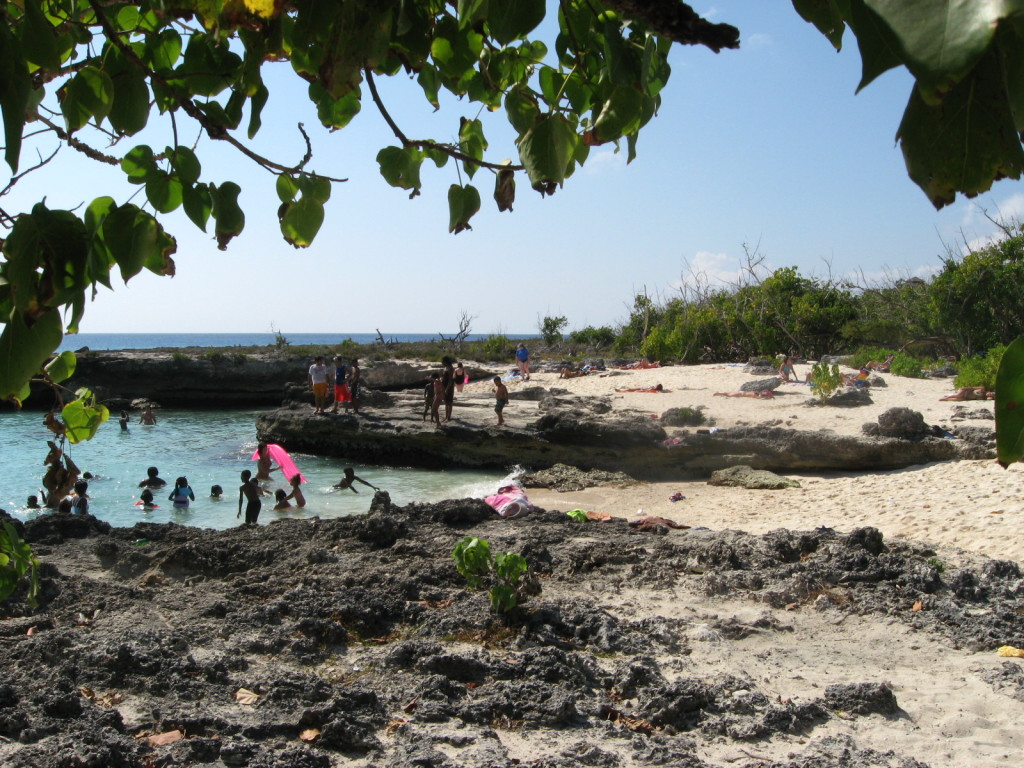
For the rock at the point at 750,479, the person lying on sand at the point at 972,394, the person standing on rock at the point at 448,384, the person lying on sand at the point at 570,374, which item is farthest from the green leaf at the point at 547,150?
the person lying on sand at the point at 570,374

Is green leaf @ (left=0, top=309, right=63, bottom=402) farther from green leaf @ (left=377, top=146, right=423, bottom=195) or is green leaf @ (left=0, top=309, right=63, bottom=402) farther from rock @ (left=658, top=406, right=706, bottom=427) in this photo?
rock @ (left=658, top=406, right=706, bottom=427)

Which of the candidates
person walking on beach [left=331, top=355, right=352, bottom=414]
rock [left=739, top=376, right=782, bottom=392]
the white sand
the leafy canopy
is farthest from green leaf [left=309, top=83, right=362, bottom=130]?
rock [left=739, top=376, right=782, bottom=392]

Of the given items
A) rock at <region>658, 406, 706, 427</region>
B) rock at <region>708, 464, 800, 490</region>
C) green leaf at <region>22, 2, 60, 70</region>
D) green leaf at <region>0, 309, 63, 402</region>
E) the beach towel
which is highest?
green leaf at <region>22, 2, 60, 70</region>

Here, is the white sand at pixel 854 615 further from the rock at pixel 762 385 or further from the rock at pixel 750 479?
the rock at pixel 762 385

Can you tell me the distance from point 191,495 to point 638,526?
8.24 meters

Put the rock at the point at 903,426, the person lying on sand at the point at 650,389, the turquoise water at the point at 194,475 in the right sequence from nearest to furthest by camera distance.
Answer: the rock at the point at 903,426 → the turquoise water at the point at 194,475 → the person lying on sand at the point at 650,389

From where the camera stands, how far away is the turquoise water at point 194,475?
13.0 m

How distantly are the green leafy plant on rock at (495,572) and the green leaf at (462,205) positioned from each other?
3.95m

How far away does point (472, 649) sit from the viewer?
4703mm

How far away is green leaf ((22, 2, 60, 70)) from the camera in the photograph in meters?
1.05

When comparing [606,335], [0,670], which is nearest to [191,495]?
[0,670]

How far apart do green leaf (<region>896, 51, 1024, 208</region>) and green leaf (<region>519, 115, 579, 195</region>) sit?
0.56 meters

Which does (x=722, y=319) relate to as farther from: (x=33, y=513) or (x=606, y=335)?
(x=33, y=513)

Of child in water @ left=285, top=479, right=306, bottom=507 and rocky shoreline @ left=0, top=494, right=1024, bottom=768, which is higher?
rocky shoreline @ left=0, top=494, right=1024, bottom=768
